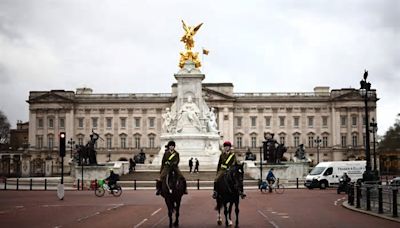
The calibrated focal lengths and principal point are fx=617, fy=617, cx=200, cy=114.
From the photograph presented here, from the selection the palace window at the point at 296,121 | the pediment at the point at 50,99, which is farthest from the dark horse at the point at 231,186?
the palace window at the point at 296,121

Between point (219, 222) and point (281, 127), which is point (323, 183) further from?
point (281, 127)

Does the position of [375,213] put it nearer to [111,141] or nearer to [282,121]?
[282,121]

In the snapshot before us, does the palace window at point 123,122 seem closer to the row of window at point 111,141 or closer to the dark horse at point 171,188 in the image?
the row of window at point 111,141

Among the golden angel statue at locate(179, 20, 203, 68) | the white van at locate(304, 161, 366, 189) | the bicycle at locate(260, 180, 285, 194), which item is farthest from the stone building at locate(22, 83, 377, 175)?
the bicycle at locate(260, 180, 285, 194)

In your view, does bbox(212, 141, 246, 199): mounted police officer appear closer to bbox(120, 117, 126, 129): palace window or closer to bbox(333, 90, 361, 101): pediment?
bbox(333, 90, 361, 101): pediment

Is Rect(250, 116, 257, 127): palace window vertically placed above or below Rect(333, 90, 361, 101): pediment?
below

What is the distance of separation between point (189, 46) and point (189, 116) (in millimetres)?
8046

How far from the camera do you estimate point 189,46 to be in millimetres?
66125

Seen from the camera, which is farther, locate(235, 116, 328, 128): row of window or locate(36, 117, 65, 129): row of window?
locate(235, 116, 328, 128): row of window

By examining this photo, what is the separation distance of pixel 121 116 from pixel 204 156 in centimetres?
6873

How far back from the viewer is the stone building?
12644 cm

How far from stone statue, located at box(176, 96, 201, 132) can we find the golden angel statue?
4646mm

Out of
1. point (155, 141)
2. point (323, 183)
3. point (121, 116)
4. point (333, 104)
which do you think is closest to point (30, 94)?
point (121, 116)

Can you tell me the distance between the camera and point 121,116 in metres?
129
